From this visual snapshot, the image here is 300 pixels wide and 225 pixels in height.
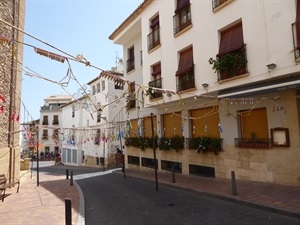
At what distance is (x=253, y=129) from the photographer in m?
10.6

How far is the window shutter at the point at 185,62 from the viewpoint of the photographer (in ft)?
42.4

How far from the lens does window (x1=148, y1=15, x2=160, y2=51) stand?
621 inches

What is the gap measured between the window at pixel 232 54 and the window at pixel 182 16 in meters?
2.74

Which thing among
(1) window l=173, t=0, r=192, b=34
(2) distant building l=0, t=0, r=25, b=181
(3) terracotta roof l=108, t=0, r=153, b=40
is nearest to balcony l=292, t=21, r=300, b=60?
(1) window l=173, t=0, r=192, b=34

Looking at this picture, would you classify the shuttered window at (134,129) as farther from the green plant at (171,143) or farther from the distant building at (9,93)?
the distant building at (9,93)

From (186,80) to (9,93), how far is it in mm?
9058

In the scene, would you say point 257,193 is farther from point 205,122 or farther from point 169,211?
point 205,122

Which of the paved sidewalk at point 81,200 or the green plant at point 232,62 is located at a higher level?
the green plant at point 232,62

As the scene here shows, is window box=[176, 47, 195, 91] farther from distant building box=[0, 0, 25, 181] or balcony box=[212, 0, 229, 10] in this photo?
distant building box=[0, 0, 25, 181]

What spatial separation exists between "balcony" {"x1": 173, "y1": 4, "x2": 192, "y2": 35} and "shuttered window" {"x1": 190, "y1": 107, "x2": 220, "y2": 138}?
4.55m

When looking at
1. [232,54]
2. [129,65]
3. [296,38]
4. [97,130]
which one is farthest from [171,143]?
[97,130]

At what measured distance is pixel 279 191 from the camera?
843cm

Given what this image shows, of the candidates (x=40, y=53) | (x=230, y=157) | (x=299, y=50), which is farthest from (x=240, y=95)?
(x=40, y=53)

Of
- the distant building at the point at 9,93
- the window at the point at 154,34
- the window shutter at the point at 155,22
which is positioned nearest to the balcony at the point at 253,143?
the window at the point at 154,34
